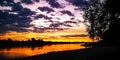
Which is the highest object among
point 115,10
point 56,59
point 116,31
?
point 115,10

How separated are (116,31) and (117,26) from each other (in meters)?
0.69

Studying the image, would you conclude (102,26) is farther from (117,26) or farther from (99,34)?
(117,26)

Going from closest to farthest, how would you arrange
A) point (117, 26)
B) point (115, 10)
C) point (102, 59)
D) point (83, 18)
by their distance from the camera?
point (102, 59) → point (115, 10) → point (117, 26) → point (83, 18)

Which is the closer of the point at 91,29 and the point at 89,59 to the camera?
the point at 89,59

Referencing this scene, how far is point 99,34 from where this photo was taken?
2452 inches

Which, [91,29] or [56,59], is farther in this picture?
[91,29]

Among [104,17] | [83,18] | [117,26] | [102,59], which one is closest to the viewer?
[102,59]

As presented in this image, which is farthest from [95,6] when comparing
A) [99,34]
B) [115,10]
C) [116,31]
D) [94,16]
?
[115,10]

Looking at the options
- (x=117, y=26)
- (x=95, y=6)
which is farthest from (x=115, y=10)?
(x=95, y=6)

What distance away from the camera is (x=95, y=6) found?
195 feet

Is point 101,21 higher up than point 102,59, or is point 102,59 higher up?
point 101,21

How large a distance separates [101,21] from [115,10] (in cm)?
3081

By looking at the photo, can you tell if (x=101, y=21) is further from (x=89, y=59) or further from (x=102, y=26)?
(x=89, y=59)

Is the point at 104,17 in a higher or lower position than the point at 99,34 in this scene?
higher
